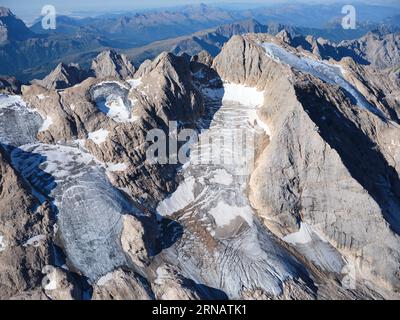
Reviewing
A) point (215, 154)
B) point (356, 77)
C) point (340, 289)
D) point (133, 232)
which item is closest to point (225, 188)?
point (215, 154)

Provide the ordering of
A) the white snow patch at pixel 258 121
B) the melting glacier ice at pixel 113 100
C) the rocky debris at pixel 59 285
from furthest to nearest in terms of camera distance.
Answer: the white snow patch at pixel 258 121, the melting glacier ice at pixel 113 100, the rocky debris at pixel 59 285

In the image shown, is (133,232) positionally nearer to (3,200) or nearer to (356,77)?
(3,200)

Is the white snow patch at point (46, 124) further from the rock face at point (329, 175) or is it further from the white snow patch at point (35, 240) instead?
the rock face at point (329, 175)

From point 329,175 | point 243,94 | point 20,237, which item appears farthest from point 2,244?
point 243,94

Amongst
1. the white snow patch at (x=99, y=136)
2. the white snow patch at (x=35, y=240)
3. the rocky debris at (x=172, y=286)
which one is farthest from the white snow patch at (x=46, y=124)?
the rocky debris at (x=172, y=286)

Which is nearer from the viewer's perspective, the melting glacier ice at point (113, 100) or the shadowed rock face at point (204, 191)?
the shadowed rock face at point (204, 191)
